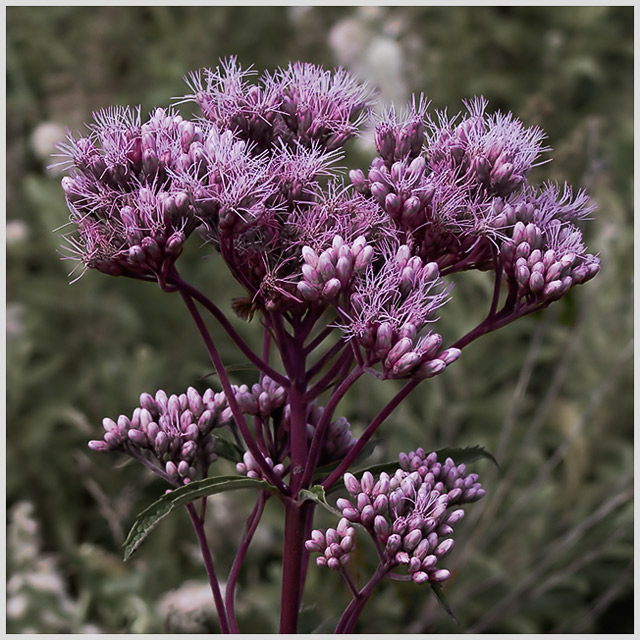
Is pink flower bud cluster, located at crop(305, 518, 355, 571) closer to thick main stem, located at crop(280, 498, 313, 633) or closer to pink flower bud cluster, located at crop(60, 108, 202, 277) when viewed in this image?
thick main stem, located at crop(280, 498, 313, 633)

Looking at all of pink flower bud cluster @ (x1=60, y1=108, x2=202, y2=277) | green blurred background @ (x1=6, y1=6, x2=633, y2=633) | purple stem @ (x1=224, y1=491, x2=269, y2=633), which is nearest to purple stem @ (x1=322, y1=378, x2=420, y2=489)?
purple stem @ (x1=224, y1=491, x2=269, y2=633)

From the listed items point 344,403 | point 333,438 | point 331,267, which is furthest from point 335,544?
point 344,403

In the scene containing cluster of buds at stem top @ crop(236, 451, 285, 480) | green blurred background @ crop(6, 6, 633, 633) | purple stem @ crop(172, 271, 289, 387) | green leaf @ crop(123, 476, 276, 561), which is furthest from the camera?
green blurred background @ crop(6, 6, 633, 633)

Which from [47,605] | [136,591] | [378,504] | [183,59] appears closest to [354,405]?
[136,591]

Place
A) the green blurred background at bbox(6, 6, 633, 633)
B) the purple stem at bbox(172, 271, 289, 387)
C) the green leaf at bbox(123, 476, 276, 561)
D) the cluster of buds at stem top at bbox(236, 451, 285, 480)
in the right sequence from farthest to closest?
the green blurred background at bbox(6, 6, 633, 633)
the cluster of buds at stem top at bbox(236, 451, 285, 480)
the purple stem at bbox(172, 271, 289, 387)
the green leaf at bbox(123, 476, 276, 561)

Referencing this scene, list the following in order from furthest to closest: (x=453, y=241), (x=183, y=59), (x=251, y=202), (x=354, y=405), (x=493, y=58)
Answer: (x=493, y=58)
(x=183, y=59)
(x=354, y=405)
(x=453, y=241)
(x=251, y=202)

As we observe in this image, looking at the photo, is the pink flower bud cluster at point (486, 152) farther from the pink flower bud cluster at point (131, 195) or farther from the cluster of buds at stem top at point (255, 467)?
the cluster of buds at stem top at point (255, 467)

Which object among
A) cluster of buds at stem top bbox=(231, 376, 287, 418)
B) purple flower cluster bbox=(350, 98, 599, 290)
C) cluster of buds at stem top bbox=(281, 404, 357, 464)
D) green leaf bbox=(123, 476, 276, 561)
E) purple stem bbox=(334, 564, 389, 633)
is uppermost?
purple flower cluster bbox=(350, 98, 599, 290)

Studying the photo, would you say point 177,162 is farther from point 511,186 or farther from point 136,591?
point 136,591
